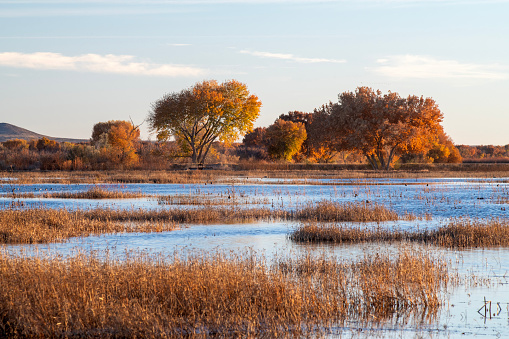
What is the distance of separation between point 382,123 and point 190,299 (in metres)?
63.2

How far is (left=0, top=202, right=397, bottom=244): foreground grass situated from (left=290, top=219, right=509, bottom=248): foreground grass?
4.21m

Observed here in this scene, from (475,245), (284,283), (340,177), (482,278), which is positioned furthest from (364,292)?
(340,177)

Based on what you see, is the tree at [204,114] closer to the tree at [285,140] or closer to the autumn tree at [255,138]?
the tree at [285,140]

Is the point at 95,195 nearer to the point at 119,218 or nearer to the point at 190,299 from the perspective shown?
the point at 119,218

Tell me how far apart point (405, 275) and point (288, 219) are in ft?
40.1

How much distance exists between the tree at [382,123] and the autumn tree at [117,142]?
81.8 ft

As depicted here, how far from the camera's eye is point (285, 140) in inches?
3661

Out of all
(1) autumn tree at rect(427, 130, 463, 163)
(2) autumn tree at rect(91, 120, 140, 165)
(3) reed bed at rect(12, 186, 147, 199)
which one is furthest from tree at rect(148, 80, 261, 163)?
(3) reed bed at rect(12, 186, 147, 199)

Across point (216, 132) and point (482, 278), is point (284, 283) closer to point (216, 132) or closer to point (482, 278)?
point (482, 278)

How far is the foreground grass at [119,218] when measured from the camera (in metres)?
18.1

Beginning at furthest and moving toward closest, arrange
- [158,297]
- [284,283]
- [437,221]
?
[437,221] → [284,283] → [158,297]

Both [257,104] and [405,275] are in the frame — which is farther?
[257,104]

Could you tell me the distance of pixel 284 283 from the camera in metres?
10.5

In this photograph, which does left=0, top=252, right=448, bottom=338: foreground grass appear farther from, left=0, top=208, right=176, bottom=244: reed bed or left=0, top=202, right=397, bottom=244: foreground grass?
left=0, top=202, right=397, bottom=244: foreground grass
